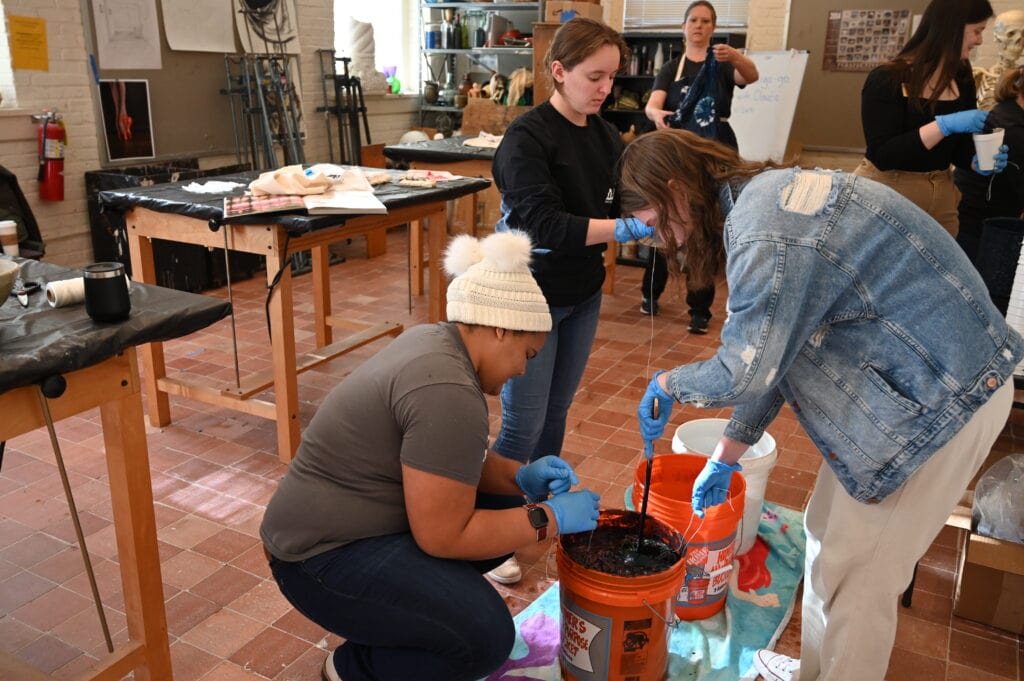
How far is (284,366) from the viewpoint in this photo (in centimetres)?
310

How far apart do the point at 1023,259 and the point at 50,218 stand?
500 cm

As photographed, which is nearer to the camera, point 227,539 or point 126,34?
point 227,539

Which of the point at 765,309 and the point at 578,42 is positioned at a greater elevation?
the point at 578,42

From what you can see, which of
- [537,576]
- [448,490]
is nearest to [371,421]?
[448,490]

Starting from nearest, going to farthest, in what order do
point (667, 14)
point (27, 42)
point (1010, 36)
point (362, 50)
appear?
point (1010, 36), point (27, 42), point (667, 14), point (362, 50)

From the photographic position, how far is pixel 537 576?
246cm

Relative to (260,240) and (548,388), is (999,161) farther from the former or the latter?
(260,240)

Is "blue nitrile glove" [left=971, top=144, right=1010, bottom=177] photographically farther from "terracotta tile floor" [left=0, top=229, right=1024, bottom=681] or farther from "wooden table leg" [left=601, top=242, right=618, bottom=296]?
"wooden table leg" [left=601, top=242, right=618, bottom=296]

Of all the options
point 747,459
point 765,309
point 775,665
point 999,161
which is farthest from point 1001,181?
point 765,309

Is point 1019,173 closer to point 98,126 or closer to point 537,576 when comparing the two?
point 537,576

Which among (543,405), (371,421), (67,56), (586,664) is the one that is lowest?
(586,664)

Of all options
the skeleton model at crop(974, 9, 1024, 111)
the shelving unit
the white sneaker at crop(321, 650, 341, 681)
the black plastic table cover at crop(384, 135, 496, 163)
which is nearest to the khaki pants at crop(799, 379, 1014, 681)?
the white sneaker at crop(321, 650, 341, 681)

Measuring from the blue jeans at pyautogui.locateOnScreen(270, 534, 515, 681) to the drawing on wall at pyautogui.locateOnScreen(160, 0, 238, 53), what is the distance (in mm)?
4931

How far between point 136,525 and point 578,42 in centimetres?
160
